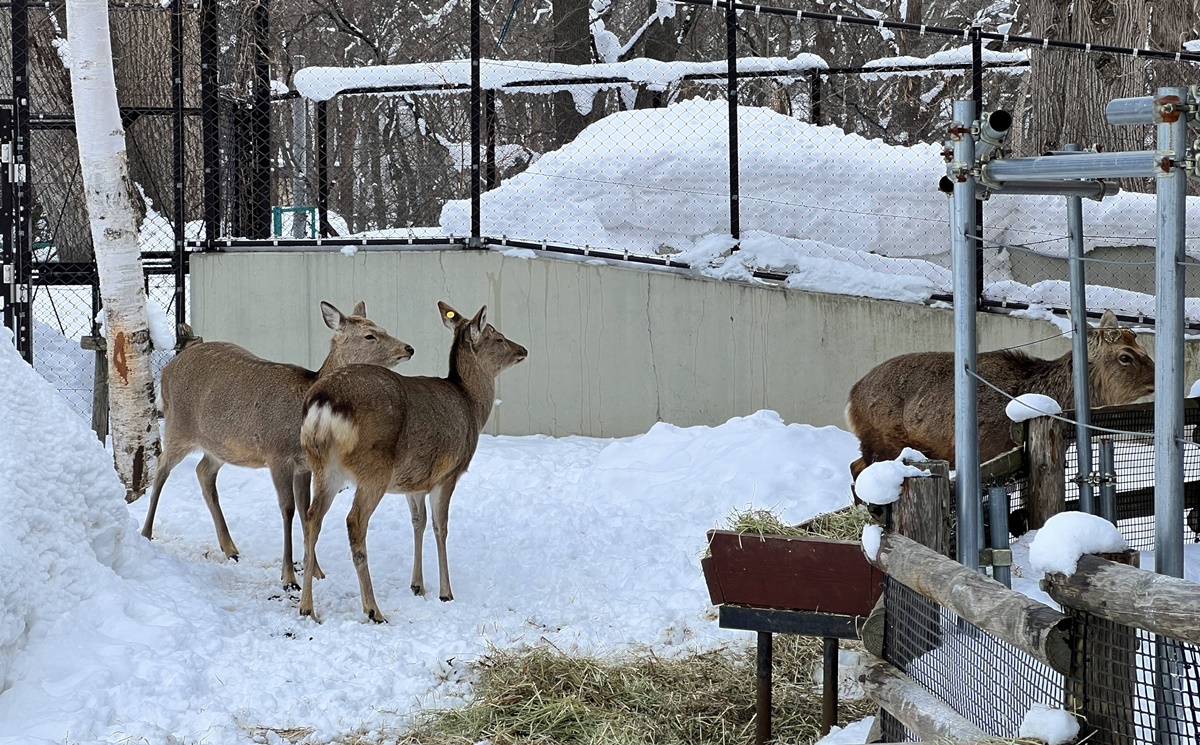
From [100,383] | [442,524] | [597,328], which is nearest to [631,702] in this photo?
Answer: [442,524]

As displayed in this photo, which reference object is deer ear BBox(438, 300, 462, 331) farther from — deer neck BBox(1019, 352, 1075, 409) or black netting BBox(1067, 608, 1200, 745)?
black netting BBox(1067, 608, 1200, 745)

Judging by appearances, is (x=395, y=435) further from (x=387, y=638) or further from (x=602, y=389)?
(x=602, y=389)

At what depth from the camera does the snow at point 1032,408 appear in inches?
192

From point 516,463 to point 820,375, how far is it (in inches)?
103

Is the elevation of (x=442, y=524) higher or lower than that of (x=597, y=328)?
lower

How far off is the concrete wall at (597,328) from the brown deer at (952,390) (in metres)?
2.46

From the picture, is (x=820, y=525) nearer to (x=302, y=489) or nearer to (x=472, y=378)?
(x=472, y=378)

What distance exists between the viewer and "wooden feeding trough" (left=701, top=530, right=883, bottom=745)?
15.7 feet

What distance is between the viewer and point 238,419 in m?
7.28

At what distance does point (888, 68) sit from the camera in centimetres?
1127

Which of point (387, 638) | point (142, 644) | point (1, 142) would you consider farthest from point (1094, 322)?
point (1, 142)

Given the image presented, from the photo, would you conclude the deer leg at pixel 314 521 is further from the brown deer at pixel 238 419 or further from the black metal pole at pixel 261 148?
the black metal pole at pixel 261 148

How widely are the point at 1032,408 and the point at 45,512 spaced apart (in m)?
4.17

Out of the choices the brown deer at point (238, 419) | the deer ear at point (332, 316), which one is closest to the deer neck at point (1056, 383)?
the brown deer at point (238, 419)
